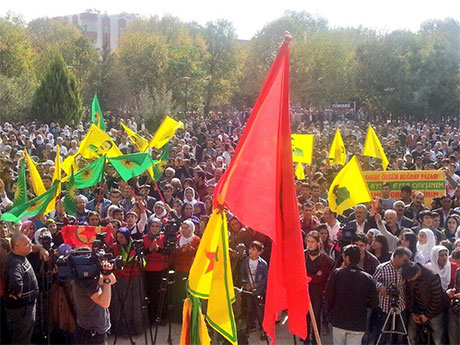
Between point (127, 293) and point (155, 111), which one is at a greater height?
point (155, 111)

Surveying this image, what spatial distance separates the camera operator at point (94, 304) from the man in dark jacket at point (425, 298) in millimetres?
3000

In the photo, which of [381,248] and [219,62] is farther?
[219,62]

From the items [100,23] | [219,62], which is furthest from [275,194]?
[100,23]

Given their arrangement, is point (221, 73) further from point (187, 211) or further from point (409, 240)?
point (409, 240)

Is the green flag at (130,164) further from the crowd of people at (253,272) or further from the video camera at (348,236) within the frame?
the video camera at (348,236)

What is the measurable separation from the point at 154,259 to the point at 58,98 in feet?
82.8

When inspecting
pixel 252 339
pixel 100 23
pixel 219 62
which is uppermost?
pixel 100 23

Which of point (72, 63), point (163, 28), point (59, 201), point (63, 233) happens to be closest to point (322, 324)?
point (63, 233)

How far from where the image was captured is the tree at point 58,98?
31.0 m

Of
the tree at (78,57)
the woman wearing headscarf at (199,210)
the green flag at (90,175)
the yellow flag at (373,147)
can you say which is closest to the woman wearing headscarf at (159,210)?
the woman wearing headscarf at (199,210)

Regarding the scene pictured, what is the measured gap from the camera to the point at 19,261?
20.2 ft

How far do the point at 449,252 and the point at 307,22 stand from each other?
6482 cm

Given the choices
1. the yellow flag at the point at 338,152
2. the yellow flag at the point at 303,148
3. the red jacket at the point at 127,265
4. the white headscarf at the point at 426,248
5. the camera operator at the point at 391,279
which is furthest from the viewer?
the yellow flag at the point at 338,152

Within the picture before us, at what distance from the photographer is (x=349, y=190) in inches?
332
